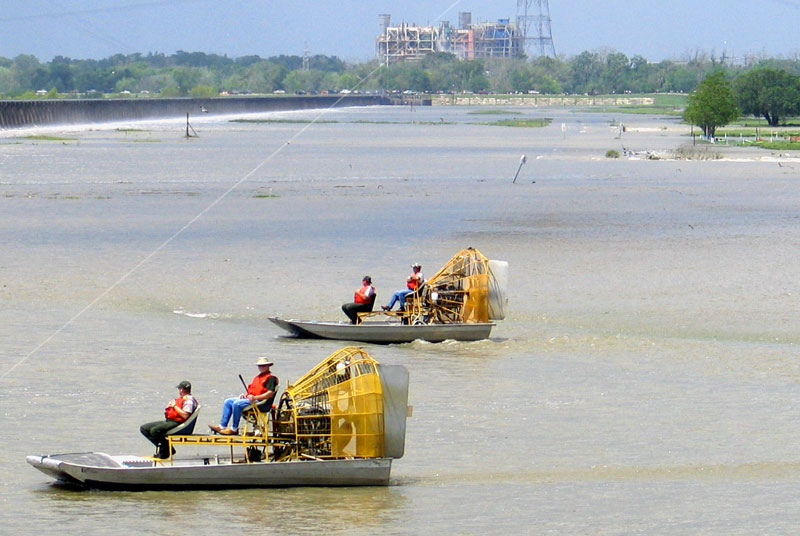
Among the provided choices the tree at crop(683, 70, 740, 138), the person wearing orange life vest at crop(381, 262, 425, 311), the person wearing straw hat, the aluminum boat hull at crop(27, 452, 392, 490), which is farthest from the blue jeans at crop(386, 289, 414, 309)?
the tree at crop(683, 70, 740, 138)

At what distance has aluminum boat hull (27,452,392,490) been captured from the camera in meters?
15.3

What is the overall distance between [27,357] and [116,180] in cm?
4749

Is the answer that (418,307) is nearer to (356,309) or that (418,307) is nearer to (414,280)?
(414,280)

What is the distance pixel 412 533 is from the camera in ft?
47.3

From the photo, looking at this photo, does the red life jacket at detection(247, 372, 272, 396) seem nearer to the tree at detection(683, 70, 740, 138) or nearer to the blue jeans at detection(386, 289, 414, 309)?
the blue jeans at detection(386, 289, 414, 309)

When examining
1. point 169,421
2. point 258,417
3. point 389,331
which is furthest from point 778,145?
point 169,421

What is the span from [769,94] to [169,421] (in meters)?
136

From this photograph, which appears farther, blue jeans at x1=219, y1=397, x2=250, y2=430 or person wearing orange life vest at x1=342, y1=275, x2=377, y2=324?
person wearing orange life vest at x1=342, y1=275, x2=377, y2=324

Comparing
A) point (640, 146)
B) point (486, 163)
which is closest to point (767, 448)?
point (486, 163)

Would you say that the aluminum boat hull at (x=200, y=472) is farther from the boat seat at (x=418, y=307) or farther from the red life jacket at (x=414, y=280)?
the boat seat at (x=418, y=307)

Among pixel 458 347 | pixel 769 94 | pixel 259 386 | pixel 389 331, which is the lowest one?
pixel 458 347

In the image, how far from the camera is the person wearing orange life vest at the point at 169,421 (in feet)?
50.7

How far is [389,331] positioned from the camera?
2498cm

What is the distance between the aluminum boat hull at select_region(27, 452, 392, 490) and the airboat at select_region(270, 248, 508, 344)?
30.8ft
